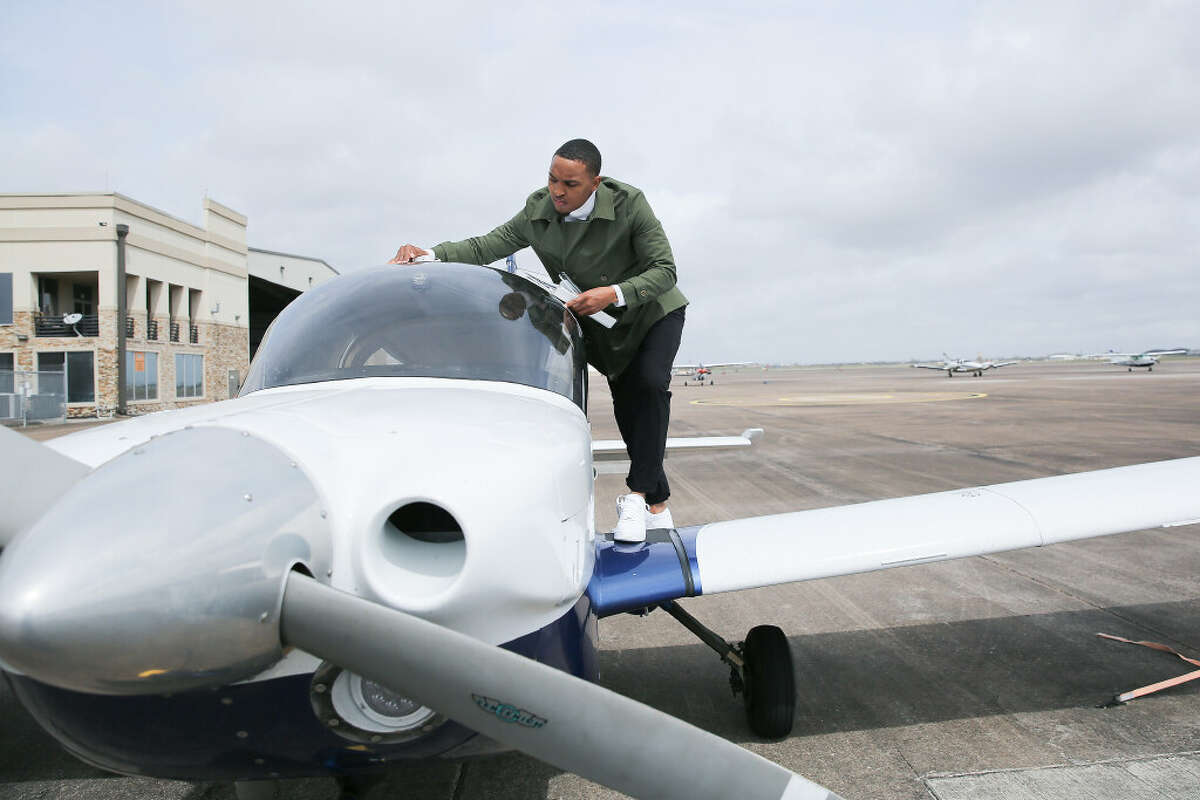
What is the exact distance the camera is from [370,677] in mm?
1211

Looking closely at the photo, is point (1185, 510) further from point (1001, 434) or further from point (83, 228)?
point (83, 228)

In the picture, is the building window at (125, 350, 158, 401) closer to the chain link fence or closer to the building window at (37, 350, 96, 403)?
the building window at (37, 350, 96, 403)

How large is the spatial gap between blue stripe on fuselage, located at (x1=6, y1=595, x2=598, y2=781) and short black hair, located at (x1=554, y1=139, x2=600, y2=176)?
181 cm

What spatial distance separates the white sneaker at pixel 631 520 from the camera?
285cm

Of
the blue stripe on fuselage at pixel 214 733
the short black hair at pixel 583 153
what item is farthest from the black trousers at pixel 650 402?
the blue stripe on fuselage at pixel 214 733

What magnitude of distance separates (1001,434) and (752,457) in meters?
5.97

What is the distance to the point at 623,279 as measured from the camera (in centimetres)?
310

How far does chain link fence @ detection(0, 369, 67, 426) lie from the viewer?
72.8 ft

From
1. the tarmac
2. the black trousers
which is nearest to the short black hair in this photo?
the black trousers

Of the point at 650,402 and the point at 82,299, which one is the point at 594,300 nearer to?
the point at 650,402

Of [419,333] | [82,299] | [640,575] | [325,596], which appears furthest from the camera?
[82,299]

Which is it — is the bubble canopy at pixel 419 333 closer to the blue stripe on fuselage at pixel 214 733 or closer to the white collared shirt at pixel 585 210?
the white collared shirt at pixel 585 210

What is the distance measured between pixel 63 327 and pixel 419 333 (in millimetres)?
29229

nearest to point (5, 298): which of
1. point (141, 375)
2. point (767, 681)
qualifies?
point (141, 375)
